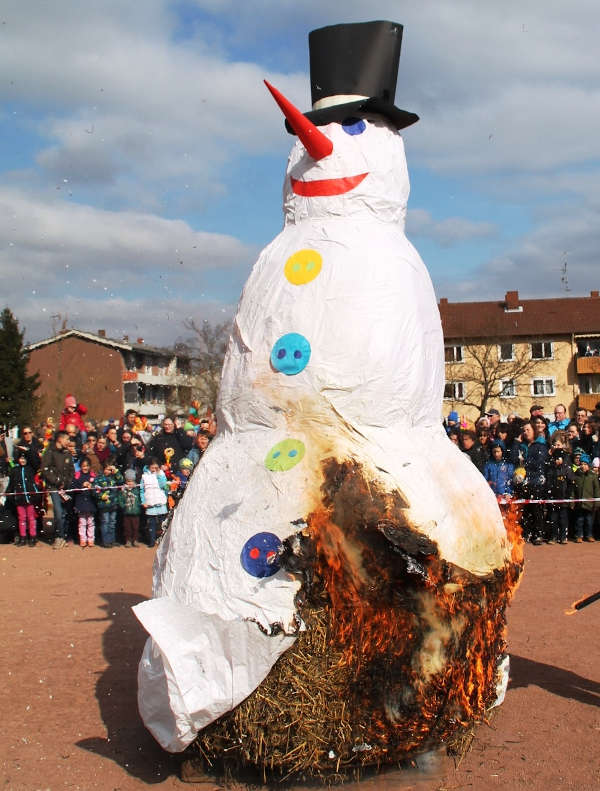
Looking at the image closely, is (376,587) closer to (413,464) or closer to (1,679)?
(413,464)

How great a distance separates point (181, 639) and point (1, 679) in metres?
2.81

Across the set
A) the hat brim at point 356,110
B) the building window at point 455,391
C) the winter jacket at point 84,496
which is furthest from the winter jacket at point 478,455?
the building window at point 455,391

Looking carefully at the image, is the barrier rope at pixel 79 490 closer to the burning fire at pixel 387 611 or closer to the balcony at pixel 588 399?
the burning fire at pixel 387 611

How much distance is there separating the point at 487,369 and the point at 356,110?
37.8m

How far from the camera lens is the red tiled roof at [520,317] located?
42.9 metres

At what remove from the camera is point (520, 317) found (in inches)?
1750

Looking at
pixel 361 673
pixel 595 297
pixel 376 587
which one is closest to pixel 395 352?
pixel 376 587

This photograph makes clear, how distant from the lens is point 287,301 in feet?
15.1

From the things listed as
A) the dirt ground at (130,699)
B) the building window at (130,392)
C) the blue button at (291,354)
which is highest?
the building window at (130,392)

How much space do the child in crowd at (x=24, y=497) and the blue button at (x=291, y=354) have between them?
9.63 meters

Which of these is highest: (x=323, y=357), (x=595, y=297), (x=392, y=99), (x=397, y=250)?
(x=595, y=297)

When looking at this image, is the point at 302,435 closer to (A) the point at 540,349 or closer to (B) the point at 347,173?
(B) the point at 347,173

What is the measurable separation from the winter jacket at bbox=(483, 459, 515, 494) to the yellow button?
7.65 m

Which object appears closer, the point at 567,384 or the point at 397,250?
the point at 397,250
